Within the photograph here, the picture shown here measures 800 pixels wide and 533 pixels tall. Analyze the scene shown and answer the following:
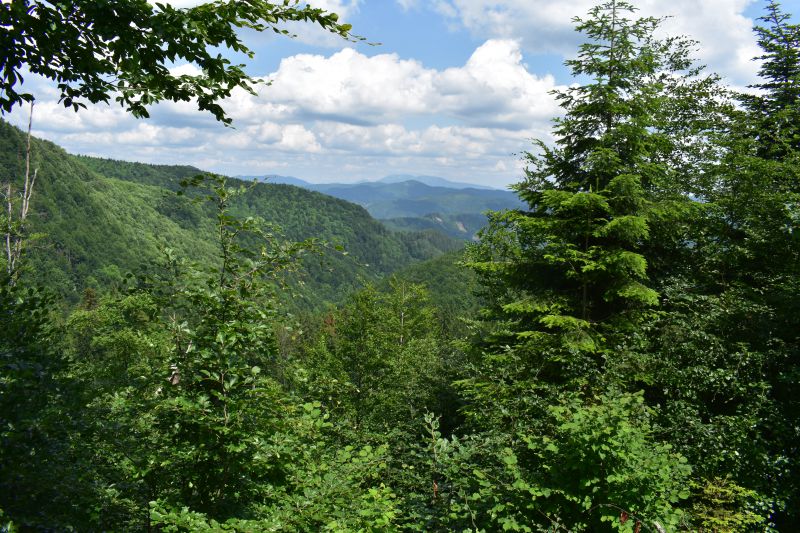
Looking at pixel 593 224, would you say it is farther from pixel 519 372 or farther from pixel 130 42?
pixel 130 42

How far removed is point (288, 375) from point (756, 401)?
707cm

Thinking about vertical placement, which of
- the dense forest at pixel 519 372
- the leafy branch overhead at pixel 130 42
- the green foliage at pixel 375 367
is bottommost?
the green foliage at pixel 375 367

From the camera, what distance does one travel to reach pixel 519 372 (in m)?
9.38

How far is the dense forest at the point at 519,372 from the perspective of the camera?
365cm

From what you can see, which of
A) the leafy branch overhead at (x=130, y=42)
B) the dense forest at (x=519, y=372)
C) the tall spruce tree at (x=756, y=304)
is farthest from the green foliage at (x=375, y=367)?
the leafy branch overhead at (x=130, y=42)

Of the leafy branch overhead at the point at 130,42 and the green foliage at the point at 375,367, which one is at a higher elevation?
the leafy branch overhead at the point at 130,42

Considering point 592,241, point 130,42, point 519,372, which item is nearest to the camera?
point 130,42

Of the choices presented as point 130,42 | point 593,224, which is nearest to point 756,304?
point 593,224

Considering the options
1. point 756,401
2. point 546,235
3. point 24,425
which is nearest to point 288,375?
point 24,425

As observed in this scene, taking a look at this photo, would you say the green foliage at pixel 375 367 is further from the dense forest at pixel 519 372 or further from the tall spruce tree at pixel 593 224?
the tall spruce tree at pixel 593 224

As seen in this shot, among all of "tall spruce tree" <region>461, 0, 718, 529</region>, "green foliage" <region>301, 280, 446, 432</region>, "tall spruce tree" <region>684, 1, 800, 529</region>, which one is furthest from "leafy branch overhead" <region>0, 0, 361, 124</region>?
"green foliage" <region>301, 280, 446, 432</region>

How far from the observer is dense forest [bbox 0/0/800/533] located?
12.0ft

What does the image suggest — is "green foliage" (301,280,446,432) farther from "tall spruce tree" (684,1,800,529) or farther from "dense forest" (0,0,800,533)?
"tall spruce tree" (684,1,800,529)

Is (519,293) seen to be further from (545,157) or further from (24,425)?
(24,425)
